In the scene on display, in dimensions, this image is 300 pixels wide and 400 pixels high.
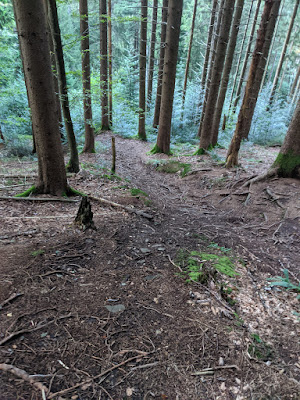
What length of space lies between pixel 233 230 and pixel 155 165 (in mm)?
6483

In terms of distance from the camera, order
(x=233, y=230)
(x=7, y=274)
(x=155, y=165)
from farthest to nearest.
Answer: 1. (x=155, y=165)
2. (x=233, y=230)
3. (x=7, y=274)

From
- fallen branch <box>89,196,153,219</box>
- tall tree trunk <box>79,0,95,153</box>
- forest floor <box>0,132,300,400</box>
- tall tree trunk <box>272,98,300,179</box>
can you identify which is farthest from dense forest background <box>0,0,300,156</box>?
forest floor <box>0,132,300,400</box>

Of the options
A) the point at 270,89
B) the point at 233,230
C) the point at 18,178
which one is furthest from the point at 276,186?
the point at 270,89

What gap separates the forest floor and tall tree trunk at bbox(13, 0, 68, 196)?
698mm

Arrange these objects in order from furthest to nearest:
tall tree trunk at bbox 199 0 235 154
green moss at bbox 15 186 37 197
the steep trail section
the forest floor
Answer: tall tree trunk at bbox 199 0 235 154, green moss at bbox 15 186 37 197, the steep trail section, the forest floor

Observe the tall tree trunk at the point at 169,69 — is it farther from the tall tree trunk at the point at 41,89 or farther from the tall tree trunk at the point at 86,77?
the tall tree trunk at the point at 41,89

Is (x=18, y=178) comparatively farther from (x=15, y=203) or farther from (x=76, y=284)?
(x=76, y=284)

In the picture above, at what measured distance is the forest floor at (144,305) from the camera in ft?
6.39

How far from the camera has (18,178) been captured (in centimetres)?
671

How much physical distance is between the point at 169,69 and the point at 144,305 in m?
11.5

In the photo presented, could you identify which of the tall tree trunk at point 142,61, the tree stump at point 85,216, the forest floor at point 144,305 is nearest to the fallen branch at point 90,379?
the forest floor at point 144,305

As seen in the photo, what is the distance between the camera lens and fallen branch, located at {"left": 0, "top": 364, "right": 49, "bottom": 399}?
1737 mm

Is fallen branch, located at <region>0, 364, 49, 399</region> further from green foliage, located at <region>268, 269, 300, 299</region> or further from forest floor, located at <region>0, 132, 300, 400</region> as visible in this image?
green foliage, located at <region>268, 269, 300, 299</region>

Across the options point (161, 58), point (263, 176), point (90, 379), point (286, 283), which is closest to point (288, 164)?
point (263, 176)
